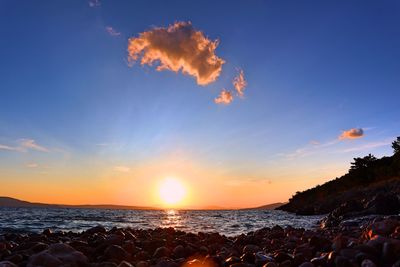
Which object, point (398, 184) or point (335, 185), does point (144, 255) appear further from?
point (335, 185)

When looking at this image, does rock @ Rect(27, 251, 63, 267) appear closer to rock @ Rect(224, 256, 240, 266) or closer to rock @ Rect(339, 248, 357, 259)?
rock @ Rect(224, 256, 240, 266)

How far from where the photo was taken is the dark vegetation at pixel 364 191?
2198 cm

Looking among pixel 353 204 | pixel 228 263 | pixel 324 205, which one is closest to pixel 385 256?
pixel 228 263

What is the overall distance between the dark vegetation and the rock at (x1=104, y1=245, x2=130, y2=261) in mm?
18127

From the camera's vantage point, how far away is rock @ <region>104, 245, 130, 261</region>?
696 cm

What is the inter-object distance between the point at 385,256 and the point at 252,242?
555cm

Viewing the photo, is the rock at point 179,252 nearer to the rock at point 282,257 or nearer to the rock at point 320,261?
the rock at point 282,257

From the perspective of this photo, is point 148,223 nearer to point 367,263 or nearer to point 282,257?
point 282,257

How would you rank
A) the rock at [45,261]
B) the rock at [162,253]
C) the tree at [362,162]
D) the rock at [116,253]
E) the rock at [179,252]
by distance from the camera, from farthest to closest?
the tree at [362,162] → the rock at [179,252] → the rock at [162,253] → the rock at [116,253] → the rock at [45,261]

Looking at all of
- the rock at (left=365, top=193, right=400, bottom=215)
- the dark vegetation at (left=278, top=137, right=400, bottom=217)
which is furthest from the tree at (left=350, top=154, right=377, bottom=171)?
the rock at (left=365, top=193, right=400, bottom=215)

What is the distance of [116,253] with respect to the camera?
7.07 m

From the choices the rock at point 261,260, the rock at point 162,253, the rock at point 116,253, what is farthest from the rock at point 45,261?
the rock at point 261,260

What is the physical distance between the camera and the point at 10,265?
536 centimetres

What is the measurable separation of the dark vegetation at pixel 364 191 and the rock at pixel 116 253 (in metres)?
18.1
